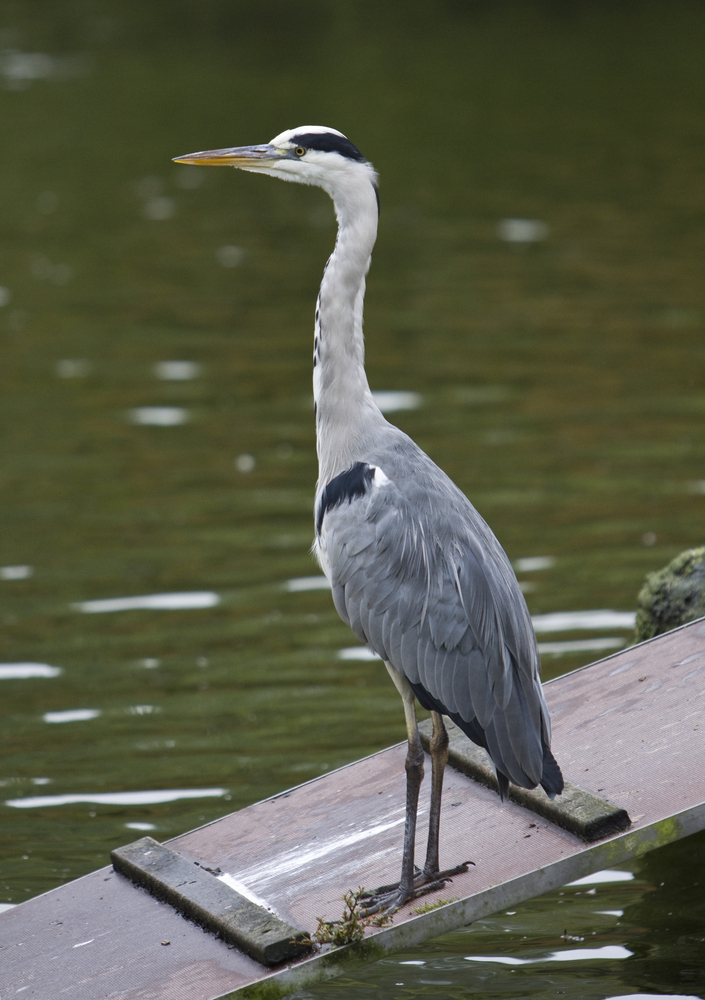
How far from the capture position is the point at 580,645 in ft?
21.5

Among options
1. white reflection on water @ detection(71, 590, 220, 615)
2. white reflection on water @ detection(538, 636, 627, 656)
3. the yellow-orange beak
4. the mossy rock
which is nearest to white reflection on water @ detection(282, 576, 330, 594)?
white reflection on water @ detection(71, 590, 220, 615)

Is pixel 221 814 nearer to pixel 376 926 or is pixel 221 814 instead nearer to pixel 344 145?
pixel 376 926

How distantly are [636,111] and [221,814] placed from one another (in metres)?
17.7


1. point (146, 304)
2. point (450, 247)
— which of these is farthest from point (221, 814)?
point (450, 247)

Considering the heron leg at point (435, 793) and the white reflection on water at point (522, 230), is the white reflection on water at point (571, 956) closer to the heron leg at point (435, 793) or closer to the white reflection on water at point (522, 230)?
the heron leg at point (435, 793)

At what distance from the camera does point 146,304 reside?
12562 mm

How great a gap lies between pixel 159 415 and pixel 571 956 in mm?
6183

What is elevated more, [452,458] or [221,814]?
[452,458]

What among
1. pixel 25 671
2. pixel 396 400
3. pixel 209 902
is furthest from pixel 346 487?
pixel 396 400

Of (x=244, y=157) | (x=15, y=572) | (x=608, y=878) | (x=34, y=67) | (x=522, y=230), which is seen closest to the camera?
(x=244, y=157)

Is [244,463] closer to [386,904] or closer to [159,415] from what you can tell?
[159,415]

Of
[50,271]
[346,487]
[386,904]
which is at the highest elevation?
[50,271]

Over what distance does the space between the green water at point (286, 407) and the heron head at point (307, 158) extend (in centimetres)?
251

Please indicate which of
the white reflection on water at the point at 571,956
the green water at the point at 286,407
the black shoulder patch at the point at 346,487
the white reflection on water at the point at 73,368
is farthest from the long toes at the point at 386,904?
the white reflection on water at the point at 73,368
